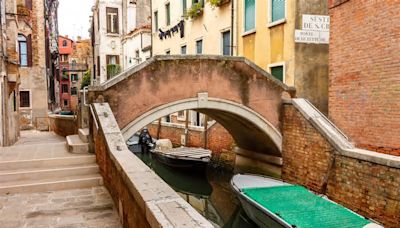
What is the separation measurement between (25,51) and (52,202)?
16201mm

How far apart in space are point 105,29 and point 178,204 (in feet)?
74.4

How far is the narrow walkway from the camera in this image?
4.05 meters

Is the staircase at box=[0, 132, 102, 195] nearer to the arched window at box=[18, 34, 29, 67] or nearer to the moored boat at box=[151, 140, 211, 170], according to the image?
the moored boat at box=[151, 140, 211, 170]

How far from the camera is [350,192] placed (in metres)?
6.47

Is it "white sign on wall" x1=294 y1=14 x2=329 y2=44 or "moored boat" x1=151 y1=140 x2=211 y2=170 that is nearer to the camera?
"white sign on wall" x1=294 y1=14 x2=329 y2=44

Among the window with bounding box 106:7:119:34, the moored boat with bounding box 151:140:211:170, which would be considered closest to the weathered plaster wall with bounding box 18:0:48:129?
the window with bounding box 106:7:119:34

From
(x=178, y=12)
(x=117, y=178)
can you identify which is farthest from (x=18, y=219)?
(x=178, y=12)

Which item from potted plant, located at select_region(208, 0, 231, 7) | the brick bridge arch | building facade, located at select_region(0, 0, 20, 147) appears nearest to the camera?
the brick bridge arch

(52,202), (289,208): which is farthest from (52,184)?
(289,208)

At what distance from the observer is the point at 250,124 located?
898 centimetres

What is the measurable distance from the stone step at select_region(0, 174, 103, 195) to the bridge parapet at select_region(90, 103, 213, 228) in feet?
0.72

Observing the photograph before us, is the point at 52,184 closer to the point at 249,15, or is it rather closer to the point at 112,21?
the point at 249,15

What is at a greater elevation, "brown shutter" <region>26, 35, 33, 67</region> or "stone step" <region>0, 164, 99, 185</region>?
"brown shutter" <region>26, 35, 33, 67</region>

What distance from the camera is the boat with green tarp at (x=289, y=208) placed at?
214 inches
